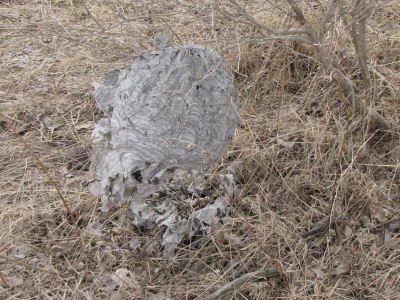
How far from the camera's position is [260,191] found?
106 inches

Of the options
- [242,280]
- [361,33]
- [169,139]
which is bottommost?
[242,280]

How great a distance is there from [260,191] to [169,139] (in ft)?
1.78

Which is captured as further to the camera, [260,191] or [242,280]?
[260,191]

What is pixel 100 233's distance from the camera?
262 centimetres

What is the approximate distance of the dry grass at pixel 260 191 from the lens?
2.36 meters

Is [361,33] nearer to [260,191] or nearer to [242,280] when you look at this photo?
[260,191]

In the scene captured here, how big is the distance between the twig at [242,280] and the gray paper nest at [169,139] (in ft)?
1.06

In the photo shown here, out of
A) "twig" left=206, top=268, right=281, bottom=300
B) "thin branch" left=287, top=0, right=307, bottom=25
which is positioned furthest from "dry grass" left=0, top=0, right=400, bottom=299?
"thin branch" left=287, top=0, right=307, bottom=25

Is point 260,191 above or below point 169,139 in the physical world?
below

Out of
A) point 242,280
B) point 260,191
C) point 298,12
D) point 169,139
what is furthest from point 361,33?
point 242,280

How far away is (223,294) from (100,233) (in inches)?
29.0

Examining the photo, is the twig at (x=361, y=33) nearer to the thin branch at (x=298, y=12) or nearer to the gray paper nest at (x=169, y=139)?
the thin branch at (x=298, y=12)

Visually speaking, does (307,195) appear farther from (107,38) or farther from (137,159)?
(107,38)

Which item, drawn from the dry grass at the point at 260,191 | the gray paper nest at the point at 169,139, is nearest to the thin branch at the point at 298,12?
the dry grass at the point at 260,191
